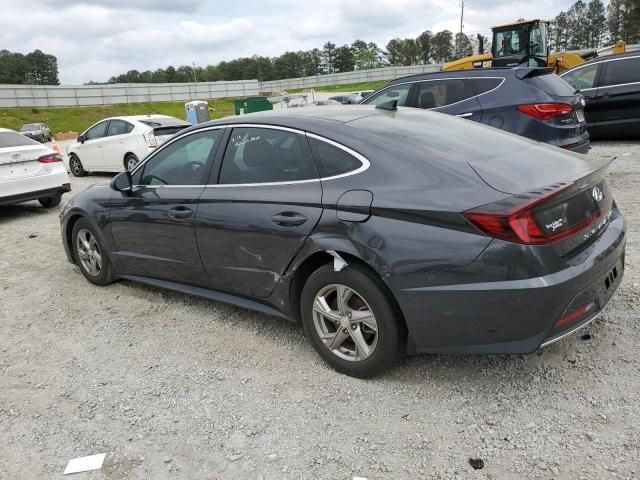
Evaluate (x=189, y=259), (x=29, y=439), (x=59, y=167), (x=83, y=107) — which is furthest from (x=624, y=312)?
(x=83, y=107)

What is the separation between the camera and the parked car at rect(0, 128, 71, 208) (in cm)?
840

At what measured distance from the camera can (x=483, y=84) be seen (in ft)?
24.1

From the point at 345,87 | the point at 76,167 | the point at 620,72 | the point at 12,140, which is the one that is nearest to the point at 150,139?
the point at 76,167

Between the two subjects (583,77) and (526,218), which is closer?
(526,218)

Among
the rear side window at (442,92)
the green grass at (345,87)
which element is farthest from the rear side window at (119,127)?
the green grass at (345,87)

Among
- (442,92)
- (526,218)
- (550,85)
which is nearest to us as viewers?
(526,218)

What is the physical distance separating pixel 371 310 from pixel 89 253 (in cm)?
333

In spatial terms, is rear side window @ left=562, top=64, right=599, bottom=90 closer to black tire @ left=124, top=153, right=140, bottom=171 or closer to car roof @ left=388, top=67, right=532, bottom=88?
car roof @ left=388, top=67, right=532, bottom=88

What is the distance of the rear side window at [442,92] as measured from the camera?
755 cm

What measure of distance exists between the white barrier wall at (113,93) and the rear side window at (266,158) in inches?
2203

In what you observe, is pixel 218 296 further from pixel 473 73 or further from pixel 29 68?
pixel 29 68

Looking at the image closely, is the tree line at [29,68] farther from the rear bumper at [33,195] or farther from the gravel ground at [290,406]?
the gravel ground at [290,406]

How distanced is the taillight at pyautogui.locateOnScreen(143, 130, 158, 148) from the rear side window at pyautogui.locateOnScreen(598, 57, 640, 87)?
9207mm

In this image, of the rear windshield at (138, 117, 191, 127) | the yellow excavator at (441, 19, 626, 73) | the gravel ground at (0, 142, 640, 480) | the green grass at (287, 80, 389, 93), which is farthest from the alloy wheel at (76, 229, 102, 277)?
the green grass at (287, 80, 389, 93)
